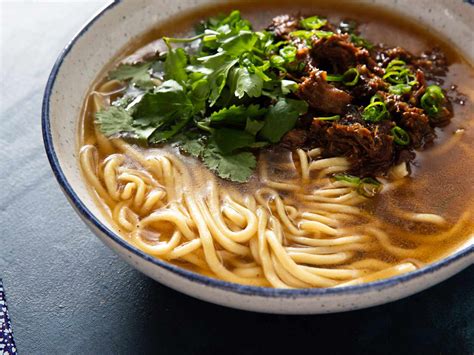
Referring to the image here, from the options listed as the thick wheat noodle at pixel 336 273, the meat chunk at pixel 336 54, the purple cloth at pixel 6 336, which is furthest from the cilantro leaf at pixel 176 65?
the purple cloth at pixel 6 336

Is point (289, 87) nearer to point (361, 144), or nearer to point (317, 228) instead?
point (361, 144)

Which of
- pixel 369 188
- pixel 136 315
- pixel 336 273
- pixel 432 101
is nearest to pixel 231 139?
pixel 369 188

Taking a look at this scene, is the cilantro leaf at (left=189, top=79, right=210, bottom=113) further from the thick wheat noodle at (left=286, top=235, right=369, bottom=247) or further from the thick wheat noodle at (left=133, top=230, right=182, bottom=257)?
the thick wheat noodle at (left=286, top=235, right=369, bottom=247)

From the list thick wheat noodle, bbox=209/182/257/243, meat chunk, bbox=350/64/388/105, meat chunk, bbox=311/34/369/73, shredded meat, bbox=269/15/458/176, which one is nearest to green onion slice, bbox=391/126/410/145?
shredded meat, bbox=269/15/458/176

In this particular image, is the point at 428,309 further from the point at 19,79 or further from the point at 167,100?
the point at 19,79

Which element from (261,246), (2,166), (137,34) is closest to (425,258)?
(261,246)

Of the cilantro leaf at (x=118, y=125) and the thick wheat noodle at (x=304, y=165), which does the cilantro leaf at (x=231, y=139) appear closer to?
the thick wheat noodle at (x=304, y=165)
